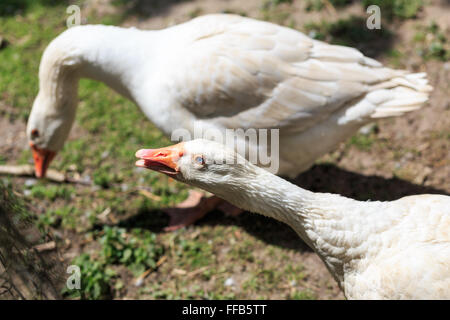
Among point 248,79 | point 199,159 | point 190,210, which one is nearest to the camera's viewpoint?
point 199,159

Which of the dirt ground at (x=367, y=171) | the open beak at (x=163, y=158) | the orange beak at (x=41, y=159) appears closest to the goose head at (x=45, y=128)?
the orange beak at (x=41, y=159)

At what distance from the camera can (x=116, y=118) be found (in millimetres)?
5094

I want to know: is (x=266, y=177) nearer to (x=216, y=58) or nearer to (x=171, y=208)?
(x=216, y=58)

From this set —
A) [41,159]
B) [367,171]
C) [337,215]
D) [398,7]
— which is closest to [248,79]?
[337,215]

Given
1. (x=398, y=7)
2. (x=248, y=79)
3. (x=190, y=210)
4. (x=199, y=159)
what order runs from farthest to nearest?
1. (x=398, y=7)
2. (x=190, y=210)
3. (x=248, y=79)
4. (x=199, y=159)

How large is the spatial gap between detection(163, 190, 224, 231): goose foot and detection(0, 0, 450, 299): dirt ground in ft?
0.30

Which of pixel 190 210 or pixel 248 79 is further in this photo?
pixel 190 210

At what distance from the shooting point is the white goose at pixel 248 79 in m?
3.29

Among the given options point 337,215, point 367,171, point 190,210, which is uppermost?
point 337,215

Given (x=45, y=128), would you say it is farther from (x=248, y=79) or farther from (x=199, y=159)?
(x=199, y=159)

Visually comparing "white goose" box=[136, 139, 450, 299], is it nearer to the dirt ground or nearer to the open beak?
the open beak

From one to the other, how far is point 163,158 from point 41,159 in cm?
225

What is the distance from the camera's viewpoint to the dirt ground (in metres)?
3.61

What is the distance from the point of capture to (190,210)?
4.06 m
